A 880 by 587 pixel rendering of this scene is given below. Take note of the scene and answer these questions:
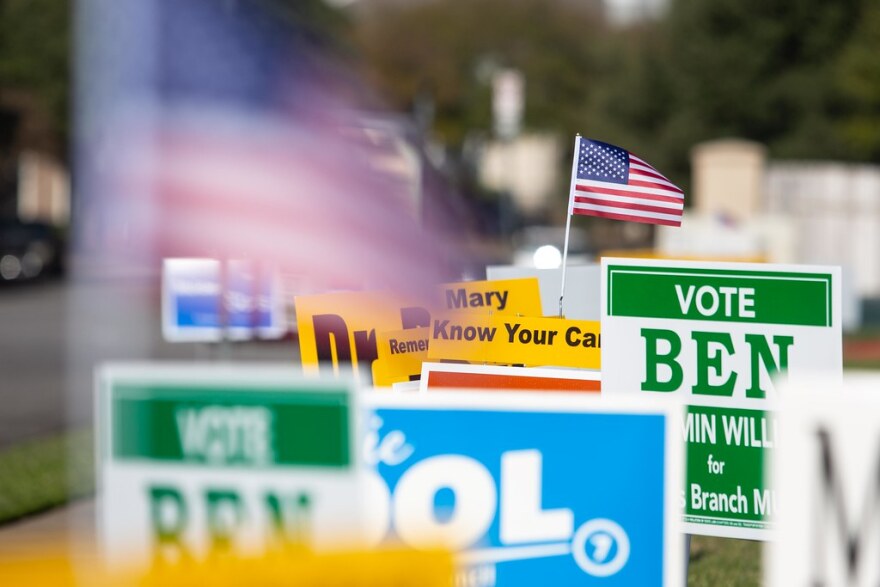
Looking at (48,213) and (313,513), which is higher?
(48,213)

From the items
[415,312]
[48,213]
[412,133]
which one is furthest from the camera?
[48,213]

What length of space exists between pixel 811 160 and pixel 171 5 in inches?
880

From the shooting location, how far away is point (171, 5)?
2000 centimetres

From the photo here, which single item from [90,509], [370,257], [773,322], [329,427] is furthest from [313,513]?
[370,257]

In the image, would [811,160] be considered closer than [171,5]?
No

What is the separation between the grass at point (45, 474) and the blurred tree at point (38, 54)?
127 feet

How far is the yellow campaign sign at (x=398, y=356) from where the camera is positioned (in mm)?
5379

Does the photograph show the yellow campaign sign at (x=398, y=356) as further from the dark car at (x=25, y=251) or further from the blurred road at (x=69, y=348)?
the dark car at (x=25, y=251)

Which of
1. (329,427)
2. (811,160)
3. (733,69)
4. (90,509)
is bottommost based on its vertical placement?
(90,509)

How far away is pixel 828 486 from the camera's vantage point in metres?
2.64

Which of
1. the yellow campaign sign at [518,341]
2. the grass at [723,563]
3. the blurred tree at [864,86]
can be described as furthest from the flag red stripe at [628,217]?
the blurred tree at [864,86]

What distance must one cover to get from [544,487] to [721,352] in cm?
159

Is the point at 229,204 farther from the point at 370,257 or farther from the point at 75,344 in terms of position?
the point at 75,344

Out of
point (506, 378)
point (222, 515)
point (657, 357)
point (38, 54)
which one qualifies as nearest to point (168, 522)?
point (222, 515)
